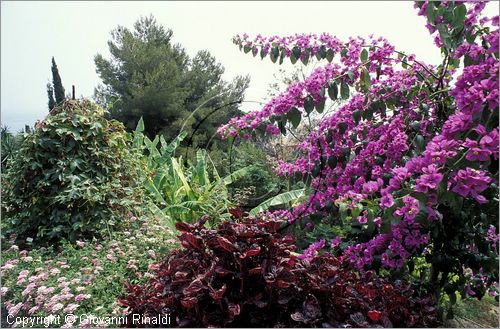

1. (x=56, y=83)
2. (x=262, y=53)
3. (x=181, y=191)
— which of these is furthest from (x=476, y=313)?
(x=56, y=83)

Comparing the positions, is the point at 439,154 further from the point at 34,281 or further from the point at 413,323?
the point at 34,281

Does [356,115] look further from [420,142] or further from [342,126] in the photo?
[420,142]

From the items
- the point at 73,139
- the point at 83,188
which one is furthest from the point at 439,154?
the point at 73,139

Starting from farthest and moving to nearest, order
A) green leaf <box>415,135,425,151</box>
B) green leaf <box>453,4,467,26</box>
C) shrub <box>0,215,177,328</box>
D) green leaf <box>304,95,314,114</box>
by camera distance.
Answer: shrub <box>0,215,177,328</box> < green leaf <box>304,95,314,114</box> < green leaf <box>415,135,425,151</box> < green leaf <box>453,4,467,26</box>

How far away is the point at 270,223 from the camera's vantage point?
184 cm

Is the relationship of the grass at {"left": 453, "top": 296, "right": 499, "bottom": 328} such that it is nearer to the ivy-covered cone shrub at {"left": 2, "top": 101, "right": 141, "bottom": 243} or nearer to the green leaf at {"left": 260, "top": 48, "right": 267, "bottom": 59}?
the green leaf at {"left": 260, "top": 48, "right": 267, "bottom": 59}

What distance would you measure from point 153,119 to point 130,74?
5.97ft

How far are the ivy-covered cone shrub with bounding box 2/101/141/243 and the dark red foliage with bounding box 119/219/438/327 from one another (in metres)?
2.05

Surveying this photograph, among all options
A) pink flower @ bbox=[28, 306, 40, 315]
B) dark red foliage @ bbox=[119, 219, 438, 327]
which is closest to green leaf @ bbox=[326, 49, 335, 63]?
dark red foliage @ bbox=[119, 219, 438, 327]

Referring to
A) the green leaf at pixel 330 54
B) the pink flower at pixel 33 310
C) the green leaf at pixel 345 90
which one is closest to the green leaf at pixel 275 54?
the green leaf at pixel 330 54

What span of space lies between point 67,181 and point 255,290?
253 centimetres

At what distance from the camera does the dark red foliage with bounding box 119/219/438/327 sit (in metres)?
1.68

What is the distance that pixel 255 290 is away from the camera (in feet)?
5.84

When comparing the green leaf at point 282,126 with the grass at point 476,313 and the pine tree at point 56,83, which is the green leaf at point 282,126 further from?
the pine tree at point 56,83
